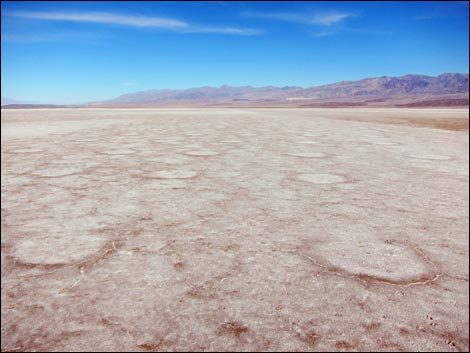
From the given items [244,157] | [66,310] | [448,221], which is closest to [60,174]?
[244,157]

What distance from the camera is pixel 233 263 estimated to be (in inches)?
59.4

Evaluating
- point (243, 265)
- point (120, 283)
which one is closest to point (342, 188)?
point (243, 265)

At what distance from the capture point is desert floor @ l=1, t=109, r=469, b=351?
1.06 metres

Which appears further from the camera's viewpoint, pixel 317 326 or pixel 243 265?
pixel 243 265

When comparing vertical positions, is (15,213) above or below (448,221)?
above

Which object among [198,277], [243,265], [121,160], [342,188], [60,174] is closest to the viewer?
[198,277]

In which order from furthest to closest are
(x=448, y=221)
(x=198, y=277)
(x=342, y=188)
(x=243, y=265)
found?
1. (x=342, y=188)
2. (x=448, y=221)
3. (x=243, y=265)
4. (x=198, y=277)

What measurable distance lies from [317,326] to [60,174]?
3.04 metres

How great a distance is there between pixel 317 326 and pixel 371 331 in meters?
0.17

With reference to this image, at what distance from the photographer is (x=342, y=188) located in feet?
9.43

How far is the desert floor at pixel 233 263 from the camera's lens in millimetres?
1063

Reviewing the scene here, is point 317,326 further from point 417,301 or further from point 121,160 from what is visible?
point 121,160

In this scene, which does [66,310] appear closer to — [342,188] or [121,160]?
[342,188]

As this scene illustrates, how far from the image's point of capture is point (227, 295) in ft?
4.15
